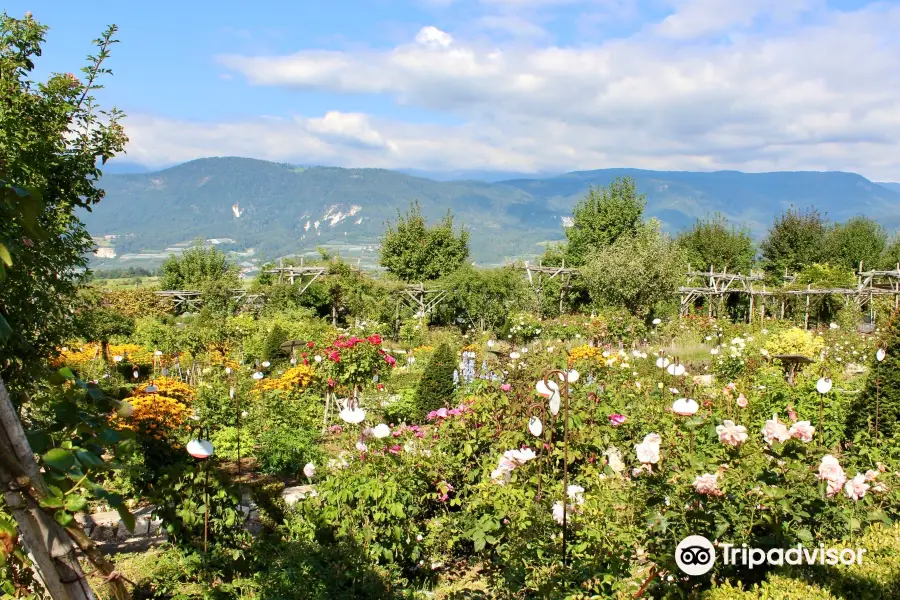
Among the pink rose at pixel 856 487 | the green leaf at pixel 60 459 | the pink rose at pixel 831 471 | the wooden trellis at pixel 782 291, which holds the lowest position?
the wooden trellis at pixel 782 291

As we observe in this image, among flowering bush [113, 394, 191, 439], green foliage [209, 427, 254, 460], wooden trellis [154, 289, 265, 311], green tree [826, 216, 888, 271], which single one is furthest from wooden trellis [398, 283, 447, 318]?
green tree [826, 216, 888, 271]

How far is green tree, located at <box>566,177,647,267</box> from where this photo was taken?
22.3 m

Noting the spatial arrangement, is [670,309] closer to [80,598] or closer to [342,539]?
[342,539]

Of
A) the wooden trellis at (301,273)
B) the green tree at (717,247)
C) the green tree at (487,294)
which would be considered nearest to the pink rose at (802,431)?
the green tree at (487,294)

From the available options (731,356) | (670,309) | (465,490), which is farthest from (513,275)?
(465,490)

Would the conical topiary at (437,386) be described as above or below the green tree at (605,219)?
below

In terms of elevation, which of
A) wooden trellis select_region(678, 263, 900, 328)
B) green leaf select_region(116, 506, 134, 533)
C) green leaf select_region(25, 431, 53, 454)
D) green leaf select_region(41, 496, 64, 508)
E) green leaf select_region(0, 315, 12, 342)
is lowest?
wooden trellis select_region(678, 263, 900, 328)

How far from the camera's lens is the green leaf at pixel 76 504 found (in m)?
0.84

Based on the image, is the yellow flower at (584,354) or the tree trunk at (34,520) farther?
the yellow flower at (584,354)

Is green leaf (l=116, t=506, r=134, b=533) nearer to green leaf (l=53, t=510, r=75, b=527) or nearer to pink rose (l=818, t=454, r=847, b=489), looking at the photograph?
green leaf (l=53, t=510, r=75, b=527)

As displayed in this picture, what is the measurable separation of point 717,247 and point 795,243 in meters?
4.70

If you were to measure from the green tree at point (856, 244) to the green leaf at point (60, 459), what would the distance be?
30.7 m

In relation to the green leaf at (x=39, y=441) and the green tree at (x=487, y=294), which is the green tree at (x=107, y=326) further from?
the green tree at (x=487, y=294)

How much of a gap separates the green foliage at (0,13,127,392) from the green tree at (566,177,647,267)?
1950 centimetres
